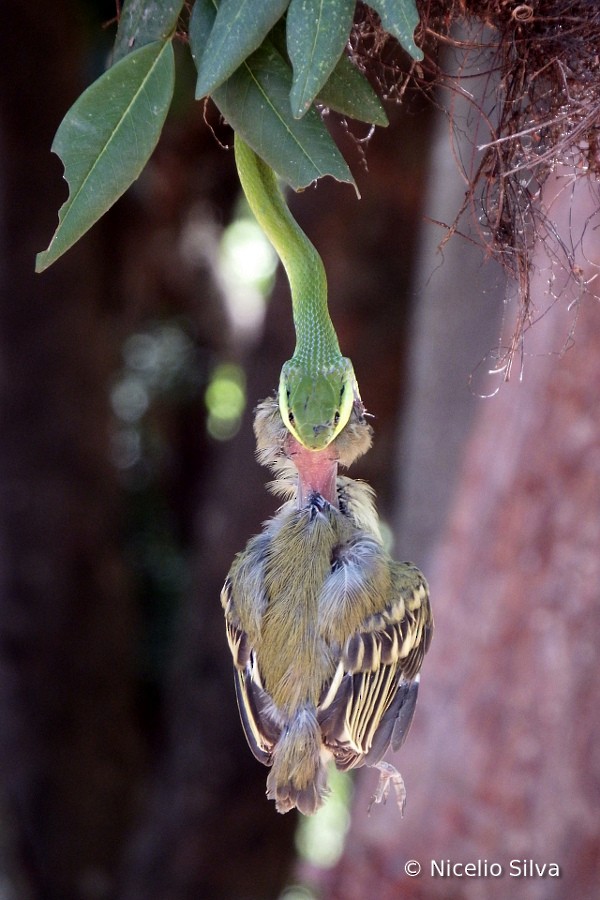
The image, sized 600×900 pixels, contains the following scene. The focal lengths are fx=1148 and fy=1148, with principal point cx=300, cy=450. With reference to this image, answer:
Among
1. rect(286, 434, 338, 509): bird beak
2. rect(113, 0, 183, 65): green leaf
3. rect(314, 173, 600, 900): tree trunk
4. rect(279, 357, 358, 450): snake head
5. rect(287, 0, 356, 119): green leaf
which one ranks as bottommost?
rect(314, 173, 600, 900): tree trunk

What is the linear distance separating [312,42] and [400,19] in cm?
13

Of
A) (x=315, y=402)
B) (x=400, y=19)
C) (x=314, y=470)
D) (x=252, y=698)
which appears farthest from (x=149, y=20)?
(x=252, y=698)

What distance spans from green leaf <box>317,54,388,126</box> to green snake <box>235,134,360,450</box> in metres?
0.23

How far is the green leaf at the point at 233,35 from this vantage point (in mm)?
1555

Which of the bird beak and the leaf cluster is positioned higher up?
the leaf cluster

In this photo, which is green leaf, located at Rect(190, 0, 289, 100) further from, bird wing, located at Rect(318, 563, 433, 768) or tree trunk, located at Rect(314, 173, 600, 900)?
tree trunk, located at Rect(314, 173, 600, 900)

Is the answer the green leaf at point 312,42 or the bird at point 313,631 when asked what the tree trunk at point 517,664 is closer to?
the bird at point 313,631

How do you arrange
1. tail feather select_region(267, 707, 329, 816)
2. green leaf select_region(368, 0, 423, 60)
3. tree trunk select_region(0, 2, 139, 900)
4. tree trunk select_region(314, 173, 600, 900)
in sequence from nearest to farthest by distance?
green leaf select_region(368, 0, 423, 60)
tail feather select_region(267, 707, 329, 816)
tree trunk select_region(314, 173, 600, 900)
tree trunk select_region(0, 2, 139, 900)

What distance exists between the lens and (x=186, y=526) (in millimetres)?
6879

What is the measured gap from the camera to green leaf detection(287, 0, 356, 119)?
1518 millimetres

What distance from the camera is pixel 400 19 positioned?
148 centimetres

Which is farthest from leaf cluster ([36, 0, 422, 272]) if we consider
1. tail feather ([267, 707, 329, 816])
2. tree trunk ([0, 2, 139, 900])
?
tree trunk ([0, 2, 139, 900])

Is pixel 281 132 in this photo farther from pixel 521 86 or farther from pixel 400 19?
pixel 521 86

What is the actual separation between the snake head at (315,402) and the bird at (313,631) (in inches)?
2.7
